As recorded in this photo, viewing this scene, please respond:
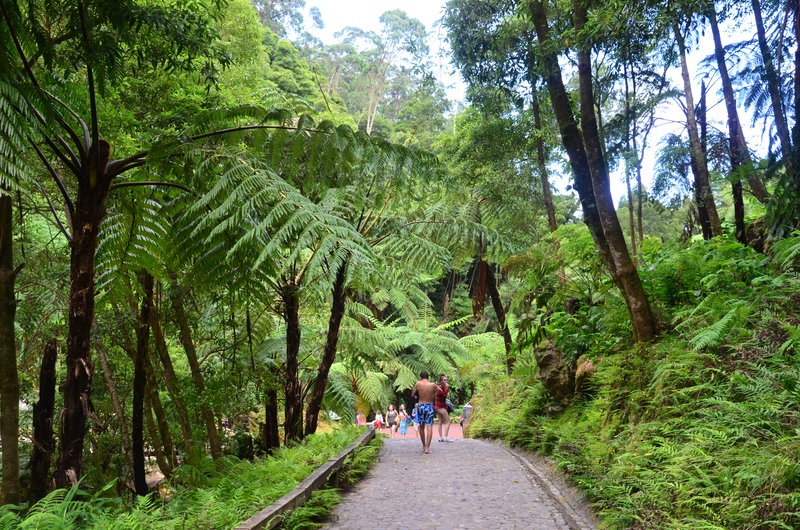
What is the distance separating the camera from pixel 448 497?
21.0 ft

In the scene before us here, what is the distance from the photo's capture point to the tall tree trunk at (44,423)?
4875 mm

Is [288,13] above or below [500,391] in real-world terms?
above

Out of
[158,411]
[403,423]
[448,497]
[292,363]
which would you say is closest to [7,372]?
[158,411]

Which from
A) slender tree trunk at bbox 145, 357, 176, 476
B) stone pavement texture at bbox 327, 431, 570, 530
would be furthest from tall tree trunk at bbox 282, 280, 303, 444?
slender tree trunk at bbox 145, 357, 176, 476

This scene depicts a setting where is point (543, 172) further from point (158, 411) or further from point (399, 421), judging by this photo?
point (399, 421)

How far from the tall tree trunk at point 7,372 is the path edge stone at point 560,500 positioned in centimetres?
444

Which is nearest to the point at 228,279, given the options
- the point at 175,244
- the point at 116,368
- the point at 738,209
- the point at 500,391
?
the point at 175,244

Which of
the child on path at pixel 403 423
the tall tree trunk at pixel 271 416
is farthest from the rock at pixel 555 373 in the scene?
the child on path at pixel 403 423

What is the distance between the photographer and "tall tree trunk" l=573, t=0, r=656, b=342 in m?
7.16

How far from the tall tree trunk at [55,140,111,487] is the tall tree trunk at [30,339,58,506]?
37.2 inches

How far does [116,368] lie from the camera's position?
31.9 ft

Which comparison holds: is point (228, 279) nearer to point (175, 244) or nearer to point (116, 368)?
point (175, 244)

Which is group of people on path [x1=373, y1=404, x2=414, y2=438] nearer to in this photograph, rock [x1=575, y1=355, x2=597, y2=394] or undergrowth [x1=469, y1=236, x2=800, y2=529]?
undergrowth [x1=469, y1=236, x2=800, y2=529]

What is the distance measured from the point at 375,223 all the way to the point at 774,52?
19.0ft
